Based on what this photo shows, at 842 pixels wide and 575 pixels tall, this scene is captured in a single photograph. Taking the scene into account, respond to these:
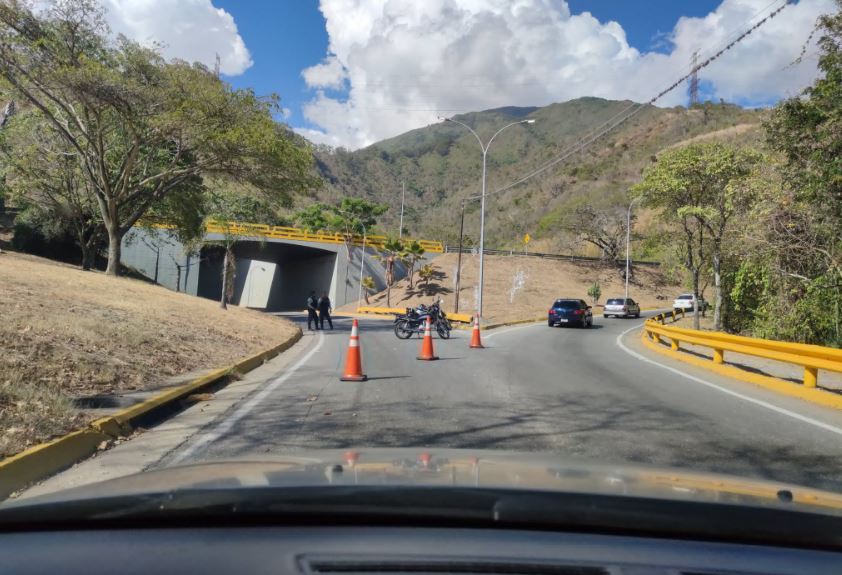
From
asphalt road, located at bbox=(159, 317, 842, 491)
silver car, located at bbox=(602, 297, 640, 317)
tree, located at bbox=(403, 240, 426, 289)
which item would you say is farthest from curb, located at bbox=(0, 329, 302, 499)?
tree, located at bbox=(403, 240, 426, 289)

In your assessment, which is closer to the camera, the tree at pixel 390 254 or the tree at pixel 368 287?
the tree at pixel 390 254

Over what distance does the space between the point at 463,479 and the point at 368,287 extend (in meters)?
57.1

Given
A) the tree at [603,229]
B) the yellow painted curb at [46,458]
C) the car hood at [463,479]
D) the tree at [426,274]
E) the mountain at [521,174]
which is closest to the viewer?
the car hood at [463,479]

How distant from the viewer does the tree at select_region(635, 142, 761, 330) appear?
2791 cm

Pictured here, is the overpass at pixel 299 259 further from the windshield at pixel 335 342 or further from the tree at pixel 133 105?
the tree at pixel 133 105

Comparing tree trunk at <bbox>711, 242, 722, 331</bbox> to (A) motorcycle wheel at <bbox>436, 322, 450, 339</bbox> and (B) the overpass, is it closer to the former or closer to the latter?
(A) motorcycle wheel at <bbox>436, 322, 450, 339</bbox>

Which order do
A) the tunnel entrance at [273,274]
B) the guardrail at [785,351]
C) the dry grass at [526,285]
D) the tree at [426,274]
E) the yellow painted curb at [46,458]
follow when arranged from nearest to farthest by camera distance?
the yellow painted curb at [46,458] → the guardrail at [785,351] → the dry grass at [526,285] → the tree at [426,274] → the tunnel entrance at [273,274]

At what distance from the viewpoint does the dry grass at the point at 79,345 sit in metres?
6.73

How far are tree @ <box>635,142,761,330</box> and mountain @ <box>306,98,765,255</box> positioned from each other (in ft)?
136

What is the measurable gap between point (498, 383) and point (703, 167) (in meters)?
21.3

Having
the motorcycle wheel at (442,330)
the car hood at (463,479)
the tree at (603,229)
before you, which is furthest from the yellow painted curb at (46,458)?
the tree at (603,229)

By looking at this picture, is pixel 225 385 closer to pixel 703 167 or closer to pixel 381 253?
pixel 703 167

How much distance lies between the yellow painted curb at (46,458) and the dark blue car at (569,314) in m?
27.4

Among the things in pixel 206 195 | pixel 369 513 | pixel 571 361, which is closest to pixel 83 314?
pixel 571 361
